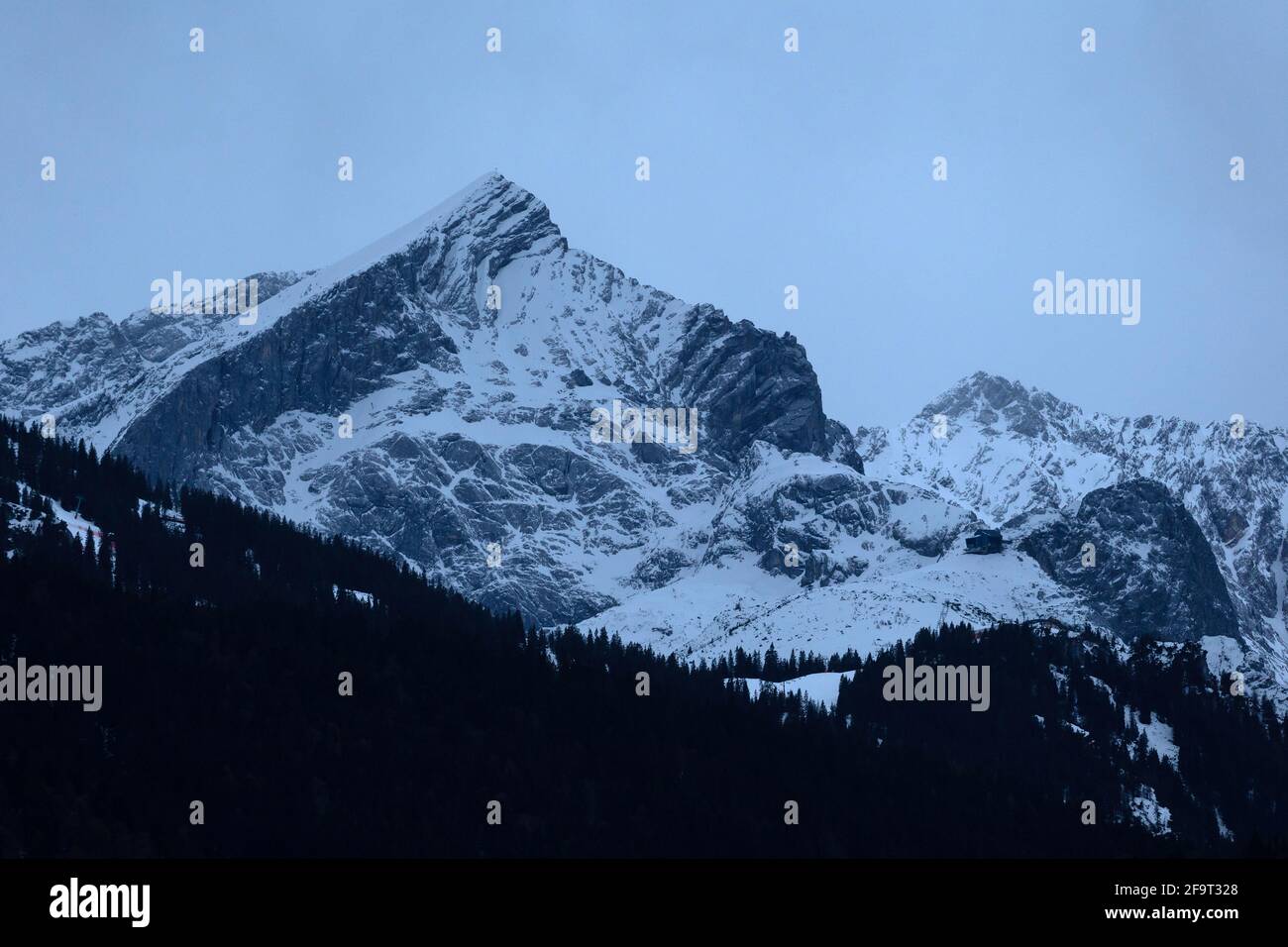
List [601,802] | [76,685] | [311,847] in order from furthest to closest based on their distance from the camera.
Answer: [601,802] → [76,685] → [311,847]

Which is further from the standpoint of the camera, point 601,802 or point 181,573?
point 181,573

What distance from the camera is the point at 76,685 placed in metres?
162
